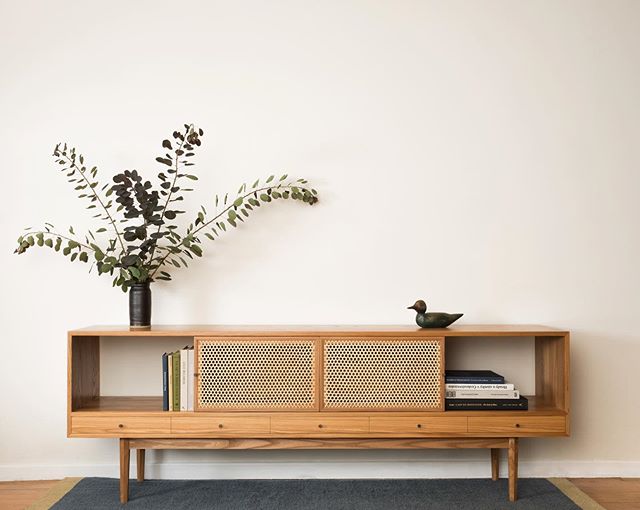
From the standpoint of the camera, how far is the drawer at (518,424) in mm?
2898

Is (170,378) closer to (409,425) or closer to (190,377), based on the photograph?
(190,377)

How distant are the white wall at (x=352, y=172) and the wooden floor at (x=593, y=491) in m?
0.08

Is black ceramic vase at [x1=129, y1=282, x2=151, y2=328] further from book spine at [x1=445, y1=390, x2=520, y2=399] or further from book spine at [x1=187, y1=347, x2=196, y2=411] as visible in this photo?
book spine at [x1=445, y1=390, x2=520, y2=399]

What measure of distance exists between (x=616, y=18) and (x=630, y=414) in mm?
1983

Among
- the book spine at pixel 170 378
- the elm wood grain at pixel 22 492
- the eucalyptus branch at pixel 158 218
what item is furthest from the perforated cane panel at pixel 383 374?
the elm wood grain at pixel 22 492

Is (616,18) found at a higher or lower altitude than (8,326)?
higher

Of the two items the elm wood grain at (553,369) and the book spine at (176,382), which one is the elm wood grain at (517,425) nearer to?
the elm wood grain at (553,369)

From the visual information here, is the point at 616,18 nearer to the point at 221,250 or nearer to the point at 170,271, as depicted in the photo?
the point at 221,250

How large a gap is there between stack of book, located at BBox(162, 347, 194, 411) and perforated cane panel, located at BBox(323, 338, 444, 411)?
588 mm

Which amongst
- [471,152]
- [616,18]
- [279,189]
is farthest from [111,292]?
[616,18]

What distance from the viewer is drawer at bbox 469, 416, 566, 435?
290cm

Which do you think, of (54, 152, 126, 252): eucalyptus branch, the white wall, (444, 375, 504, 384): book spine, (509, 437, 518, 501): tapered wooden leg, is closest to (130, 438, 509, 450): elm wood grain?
(509, 437, 518, 501): tapered wooden leg

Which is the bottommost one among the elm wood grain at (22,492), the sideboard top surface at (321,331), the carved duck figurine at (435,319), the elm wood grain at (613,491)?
the elm wood grain at (613,491)

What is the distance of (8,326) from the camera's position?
10.8 ft
